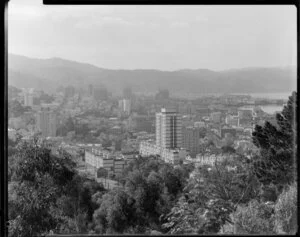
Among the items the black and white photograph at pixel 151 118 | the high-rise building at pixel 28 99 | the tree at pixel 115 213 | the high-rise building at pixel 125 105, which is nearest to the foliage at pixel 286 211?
the black and white photograph at pixel 151 118

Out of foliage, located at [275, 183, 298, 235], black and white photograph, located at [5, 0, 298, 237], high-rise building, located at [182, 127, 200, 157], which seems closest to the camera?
foliage, located at [275, 183, 298, 235]

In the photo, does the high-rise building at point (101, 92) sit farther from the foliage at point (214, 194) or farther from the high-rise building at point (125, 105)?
the foliage at point (214, 194)

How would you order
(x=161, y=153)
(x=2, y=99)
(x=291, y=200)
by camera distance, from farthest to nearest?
(x=161, y=153)
(x=291, y=200)
(x=2, y=99)

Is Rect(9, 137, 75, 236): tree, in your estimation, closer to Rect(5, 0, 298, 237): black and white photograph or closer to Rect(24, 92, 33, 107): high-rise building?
Rect(5, 0, 298, 237): black and white photograph

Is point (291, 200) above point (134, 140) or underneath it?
underneath

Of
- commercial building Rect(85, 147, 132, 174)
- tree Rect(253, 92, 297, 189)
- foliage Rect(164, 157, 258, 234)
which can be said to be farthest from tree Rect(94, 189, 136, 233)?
tree Rect(253, 92, 297, 189)

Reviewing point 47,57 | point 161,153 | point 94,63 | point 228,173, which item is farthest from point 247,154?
point 47,57

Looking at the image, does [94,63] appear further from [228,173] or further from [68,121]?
[228,173]
